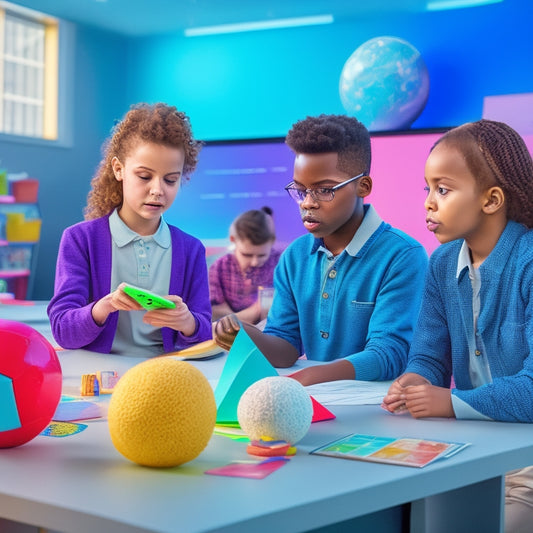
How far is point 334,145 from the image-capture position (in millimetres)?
1945

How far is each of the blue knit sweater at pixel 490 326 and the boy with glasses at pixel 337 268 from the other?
7.8 inches

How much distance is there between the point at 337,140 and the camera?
1.95m

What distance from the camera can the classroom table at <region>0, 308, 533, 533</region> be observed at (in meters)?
0.76

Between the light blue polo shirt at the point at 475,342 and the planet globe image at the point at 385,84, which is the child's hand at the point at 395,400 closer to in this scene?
the light blue polo shirt at the point at 475,342

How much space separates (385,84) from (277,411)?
4274 millimetres

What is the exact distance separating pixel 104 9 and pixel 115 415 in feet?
19.8

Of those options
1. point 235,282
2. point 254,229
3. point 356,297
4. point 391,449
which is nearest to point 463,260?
point 356,297

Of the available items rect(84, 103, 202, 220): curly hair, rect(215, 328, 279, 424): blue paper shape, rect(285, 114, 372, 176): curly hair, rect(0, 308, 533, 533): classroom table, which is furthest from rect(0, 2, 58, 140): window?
rect(0, 308, 533, 533): classroom table

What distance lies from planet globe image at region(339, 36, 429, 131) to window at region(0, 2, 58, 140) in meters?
2.88

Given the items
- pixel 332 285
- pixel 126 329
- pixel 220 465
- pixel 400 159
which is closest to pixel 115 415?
pixel 220 465

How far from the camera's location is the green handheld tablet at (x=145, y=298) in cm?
158

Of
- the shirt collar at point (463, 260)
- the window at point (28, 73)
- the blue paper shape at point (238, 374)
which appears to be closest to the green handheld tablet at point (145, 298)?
the blue paper shape at point (238, 374)

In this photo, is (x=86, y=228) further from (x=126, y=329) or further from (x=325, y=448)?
(x=325, y=448)

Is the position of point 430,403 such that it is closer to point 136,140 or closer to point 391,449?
point 391,449
